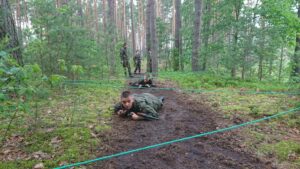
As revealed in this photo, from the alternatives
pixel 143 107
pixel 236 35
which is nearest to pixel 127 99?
pixel 143 107

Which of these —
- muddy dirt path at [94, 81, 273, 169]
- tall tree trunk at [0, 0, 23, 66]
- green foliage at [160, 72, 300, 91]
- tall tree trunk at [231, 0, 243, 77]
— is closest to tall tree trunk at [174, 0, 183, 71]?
green foliage at [160, 72, 300, 91]

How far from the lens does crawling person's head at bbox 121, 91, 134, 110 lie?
4.85 meters

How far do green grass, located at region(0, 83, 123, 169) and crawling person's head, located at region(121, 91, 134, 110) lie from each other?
0.52 metres

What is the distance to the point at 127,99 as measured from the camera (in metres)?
4.88

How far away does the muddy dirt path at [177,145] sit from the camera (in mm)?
3096

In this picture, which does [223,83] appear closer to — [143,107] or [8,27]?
[143,107]

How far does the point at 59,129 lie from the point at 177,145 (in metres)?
2.32

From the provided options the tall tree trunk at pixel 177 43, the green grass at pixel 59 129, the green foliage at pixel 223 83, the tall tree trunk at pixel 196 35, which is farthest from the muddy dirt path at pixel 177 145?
the tall tree trunk at pixel 177 43

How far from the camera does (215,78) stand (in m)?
9.74

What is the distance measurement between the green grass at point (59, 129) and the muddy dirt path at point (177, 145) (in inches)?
12.6

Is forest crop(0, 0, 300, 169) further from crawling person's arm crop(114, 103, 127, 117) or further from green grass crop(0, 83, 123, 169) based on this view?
crawling person's arm crop(114, 103, 127, 117)

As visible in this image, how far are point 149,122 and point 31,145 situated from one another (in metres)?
2.43

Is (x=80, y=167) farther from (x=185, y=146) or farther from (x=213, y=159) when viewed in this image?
(x=213, y=159)

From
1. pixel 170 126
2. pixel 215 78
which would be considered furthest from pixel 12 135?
pixel 215 78
